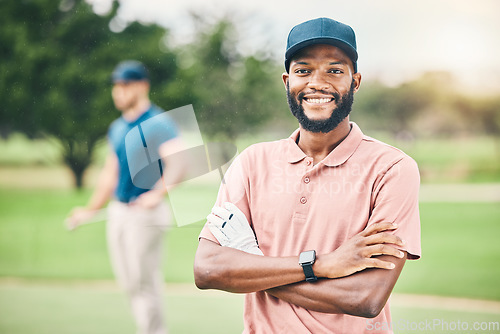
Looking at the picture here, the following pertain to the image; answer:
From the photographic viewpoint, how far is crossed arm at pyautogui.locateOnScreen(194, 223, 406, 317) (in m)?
1.28

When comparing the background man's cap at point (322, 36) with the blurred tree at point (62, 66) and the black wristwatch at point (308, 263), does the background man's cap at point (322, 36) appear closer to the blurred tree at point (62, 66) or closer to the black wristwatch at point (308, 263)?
the black wristwatch at point (308, 263)

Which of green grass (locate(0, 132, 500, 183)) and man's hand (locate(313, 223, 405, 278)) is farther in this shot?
green grass (locate(0, 132, 500, 183))

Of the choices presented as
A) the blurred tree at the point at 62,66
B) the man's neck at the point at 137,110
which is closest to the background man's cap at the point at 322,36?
the man's neck at the point at 137,110

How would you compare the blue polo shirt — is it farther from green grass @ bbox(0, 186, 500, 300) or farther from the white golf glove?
green grass @ bbox(0, 186, 500, 300)

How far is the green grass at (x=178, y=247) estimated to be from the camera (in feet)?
17.9

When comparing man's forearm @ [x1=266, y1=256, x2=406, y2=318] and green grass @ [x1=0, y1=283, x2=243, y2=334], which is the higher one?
man's forearm @ [x1=266, y1=256, x2=406, y2=318]

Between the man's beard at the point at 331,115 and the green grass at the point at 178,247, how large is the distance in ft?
12.2

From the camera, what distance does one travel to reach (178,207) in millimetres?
2480

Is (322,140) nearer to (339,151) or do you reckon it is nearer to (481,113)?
(339,151)

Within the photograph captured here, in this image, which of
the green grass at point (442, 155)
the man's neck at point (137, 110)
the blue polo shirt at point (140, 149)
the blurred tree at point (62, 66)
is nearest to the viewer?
the blue polo shirt at point (140, 149)


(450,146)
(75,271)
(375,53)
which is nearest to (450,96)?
(450,146)

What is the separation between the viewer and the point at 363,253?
127cm

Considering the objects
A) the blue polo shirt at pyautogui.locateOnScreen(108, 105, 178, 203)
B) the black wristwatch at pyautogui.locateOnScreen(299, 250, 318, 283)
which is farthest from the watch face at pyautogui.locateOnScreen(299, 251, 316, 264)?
the blue polo shirt at pyautogui.locateOnScreen(108, 105, 178, 203)

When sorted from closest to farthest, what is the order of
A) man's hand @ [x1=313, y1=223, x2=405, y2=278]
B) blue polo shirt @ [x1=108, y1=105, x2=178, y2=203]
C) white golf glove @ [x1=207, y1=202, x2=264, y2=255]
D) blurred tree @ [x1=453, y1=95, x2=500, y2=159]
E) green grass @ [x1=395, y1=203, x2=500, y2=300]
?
1. man's hand @ [x1=313, y1=223, x2=405, y2=278]
2. white golf glove @ [x1=207, y1=202, x2=264, y2=255]
3. blue polo shirt @ [x1=108, y1=105, x2=178, y2=203]
4. green grass @ [x1=395, y1=203, x2=500, y2=300]
5. blurred tree @ [x1=453, y1=95, x2=500, y2=159]
